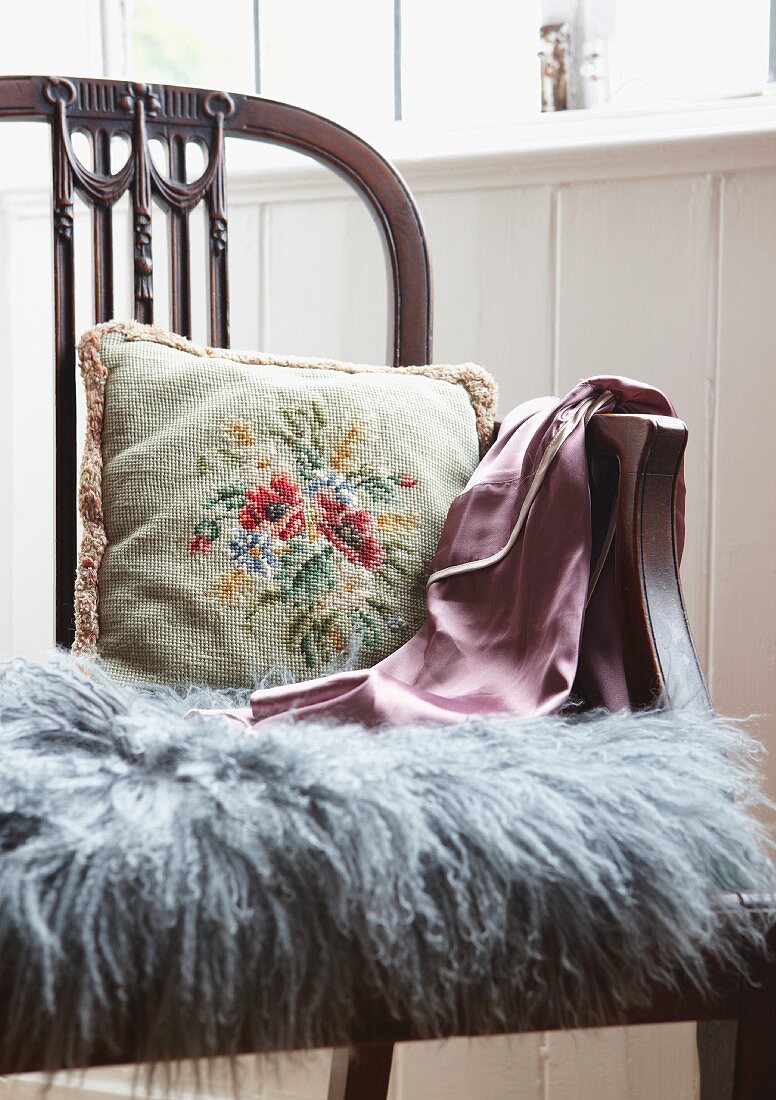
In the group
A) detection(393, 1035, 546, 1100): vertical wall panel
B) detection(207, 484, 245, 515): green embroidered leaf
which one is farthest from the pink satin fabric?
detection(393, 1035, 546, 1100): vertical wall panel

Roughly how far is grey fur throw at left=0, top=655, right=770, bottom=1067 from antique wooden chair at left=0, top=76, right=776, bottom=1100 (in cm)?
15

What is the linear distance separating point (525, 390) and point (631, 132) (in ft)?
1.01

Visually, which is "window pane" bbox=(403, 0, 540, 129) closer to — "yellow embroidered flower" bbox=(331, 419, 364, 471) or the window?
the window

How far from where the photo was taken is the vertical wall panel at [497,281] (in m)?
1.16

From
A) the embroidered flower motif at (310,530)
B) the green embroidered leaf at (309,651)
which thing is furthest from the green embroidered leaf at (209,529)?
the green embroidered leaf at (309,651)

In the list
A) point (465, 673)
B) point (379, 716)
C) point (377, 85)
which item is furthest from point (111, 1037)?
point (377, 85)

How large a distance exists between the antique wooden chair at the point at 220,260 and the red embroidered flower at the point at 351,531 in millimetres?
193

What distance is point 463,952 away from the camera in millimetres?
423

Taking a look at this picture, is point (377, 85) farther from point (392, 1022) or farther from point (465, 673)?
point (392, 1022)

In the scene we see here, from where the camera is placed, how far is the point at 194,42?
136 cm

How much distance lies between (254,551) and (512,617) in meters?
0.20

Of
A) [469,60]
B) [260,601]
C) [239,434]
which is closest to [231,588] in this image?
[260,601]

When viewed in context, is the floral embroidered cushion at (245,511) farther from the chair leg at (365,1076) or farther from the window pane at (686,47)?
the window pane at (686,47)

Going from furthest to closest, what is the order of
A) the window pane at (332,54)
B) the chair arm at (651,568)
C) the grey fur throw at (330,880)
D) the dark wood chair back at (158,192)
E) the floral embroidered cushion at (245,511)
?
the window pane at (332,54)
the dark wood chair back at (158,192)
the floral embroidered cushion at (245,511)
the chair arm at (651,568)
the grey fur throw at (330,880)
